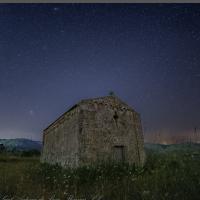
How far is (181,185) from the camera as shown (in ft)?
14.7

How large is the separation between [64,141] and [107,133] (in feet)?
10.3

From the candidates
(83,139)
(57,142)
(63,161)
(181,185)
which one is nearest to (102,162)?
(83,139)

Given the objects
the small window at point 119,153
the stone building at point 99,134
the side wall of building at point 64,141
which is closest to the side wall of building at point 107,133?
the stone building at point 99,134

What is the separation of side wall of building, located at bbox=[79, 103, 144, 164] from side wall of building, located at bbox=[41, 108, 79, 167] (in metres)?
0.54

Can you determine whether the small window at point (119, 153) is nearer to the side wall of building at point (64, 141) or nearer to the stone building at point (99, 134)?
the stone building at point (99, 134)

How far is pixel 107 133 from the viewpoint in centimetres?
1291

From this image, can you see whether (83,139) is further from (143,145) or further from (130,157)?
(143,145)

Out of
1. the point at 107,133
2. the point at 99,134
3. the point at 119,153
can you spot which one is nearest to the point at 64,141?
the point at 99,134

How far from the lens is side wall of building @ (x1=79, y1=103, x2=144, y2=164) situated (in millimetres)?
12031

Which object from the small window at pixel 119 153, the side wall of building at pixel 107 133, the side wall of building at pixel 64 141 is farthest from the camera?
the small window at pixel 119 153

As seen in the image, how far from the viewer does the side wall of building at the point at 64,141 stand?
41.0 ft

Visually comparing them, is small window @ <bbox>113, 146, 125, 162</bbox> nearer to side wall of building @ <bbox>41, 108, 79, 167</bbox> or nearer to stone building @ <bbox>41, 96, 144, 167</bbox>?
stone building @ <bbox>41, 96, 144, 167</bbox>

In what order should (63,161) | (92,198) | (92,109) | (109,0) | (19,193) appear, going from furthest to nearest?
(63,161), (92,109), (19,193), (92,198), (109,0)

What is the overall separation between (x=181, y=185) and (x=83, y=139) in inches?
313
